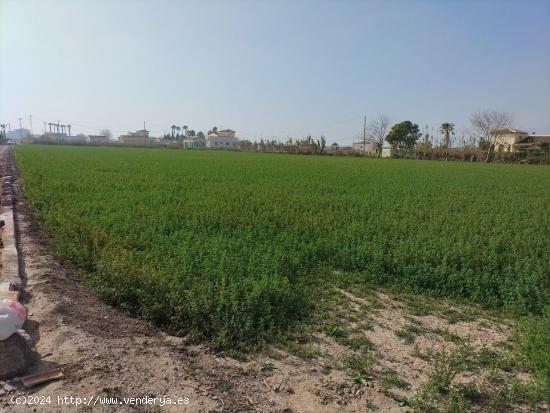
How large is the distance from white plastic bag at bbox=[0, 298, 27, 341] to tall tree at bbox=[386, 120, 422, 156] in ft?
202

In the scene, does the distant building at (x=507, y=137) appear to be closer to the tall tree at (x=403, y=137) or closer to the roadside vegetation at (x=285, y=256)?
the tall tree at (x=403, y=137)

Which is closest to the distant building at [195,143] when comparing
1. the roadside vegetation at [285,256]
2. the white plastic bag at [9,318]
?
the roadside vegetation at [285,256]

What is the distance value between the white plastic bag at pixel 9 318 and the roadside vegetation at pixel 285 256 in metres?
1.49

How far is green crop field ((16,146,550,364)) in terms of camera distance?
4793 millimetres

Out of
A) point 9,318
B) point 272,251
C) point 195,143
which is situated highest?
point 195,143

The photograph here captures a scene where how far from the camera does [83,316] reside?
14.9ft

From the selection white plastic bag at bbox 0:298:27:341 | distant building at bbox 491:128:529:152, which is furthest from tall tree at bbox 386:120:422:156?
white plastic bag at bbox 0:298:27:341

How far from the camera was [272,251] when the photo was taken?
22.4 feet

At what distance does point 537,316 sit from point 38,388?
5.52 m

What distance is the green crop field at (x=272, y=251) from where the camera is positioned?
479 cm

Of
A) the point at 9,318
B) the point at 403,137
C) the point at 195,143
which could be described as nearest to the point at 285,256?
the point at 9,318

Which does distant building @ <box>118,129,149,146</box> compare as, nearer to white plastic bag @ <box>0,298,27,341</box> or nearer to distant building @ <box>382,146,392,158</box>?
distant building @ <box>382,146,392,158</box>

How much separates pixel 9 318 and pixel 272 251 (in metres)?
4.12

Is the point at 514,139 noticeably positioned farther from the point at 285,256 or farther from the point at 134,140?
the point at 134,140
